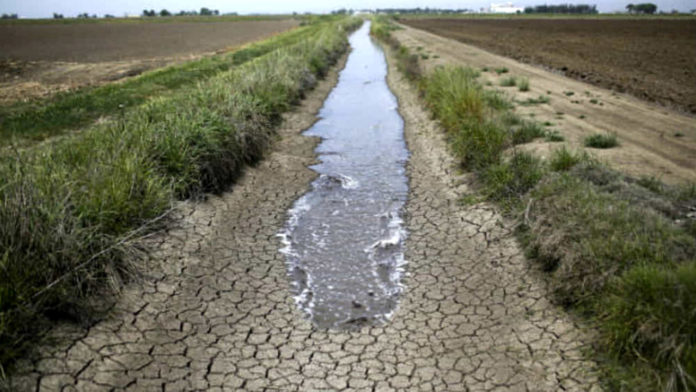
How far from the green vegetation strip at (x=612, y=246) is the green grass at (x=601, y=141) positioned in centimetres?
155

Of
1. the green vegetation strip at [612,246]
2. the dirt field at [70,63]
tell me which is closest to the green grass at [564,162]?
the green vegetation strip at [612,246]

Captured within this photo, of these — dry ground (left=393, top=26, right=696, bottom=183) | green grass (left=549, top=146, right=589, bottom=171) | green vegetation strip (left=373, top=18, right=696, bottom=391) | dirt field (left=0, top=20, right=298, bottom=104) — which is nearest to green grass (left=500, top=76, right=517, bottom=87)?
dry ground (left=393, top=26, right=696, bottom=183)

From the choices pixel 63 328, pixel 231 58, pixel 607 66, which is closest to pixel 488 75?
pixel 607 66

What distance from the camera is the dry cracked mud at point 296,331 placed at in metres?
4.12

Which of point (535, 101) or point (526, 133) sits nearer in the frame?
point (526, 133)

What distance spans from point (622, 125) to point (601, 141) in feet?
7.47

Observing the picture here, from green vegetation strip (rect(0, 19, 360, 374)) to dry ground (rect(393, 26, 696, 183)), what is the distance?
16.4 feet

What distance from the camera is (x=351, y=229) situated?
7.39 m

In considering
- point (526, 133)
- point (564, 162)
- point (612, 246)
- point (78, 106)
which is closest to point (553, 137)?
point (526, 133)

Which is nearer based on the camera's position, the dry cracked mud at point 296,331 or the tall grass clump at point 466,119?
the dry cracked mud at point 296,331

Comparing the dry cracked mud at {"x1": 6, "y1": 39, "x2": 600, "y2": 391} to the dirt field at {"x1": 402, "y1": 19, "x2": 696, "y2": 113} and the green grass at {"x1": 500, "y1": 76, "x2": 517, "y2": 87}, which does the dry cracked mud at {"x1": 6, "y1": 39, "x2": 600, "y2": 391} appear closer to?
the dirt field at {"x1": 402, "y1": 19, "x2": 696, "y2": 113}

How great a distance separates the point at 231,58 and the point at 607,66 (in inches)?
600

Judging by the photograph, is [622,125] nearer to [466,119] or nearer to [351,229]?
[466,119]

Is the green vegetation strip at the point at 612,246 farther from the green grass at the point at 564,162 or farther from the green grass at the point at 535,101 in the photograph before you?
the green grass at the point at 535,101
